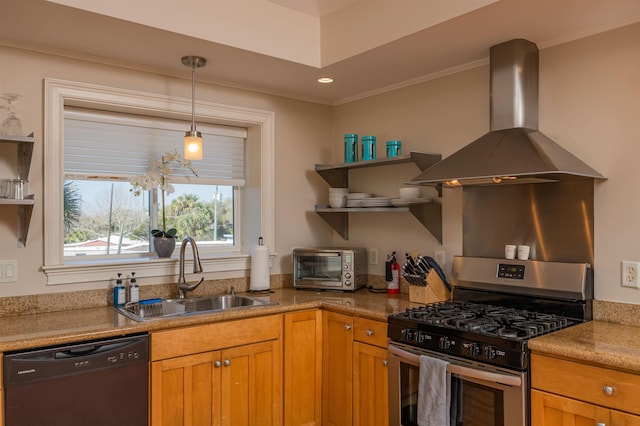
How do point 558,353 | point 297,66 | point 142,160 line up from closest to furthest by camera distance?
point 558,353 → point 297,66 → point 142,160

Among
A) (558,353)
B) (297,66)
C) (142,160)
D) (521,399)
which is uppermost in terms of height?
(297,66)

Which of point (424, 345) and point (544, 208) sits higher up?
point (544, 208)

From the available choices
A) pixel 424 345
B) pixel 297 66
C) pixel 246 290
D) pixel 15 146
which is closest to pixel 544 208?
pixel 424 345

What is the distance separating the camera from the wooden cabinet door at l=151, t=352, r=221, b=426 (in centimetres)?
231

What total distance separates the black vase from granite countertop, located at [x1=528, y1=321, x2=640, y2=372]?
80.7 inches

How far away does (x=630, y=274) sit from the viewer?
222 centimetres

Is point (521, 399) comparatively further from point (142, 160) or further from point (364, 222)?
point (142, 160)

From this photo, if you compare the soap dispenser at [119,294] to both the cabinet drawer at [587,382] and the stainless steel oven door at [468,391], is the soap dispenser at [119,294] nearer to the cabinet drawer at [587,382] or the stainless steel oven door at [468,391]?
the stainless steel oven door at [468,391]

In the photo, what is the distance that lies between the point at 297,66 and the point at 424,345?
1722 millimetres

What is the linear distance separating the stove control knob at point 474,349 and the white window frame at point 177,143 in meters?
1.66

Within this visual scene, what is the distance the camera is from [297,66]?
2.89 metres

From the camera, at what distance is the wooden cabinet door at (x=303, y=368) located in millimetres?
2785

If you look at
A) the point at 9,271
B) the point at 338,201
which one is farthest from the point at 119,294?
the point at 338,201

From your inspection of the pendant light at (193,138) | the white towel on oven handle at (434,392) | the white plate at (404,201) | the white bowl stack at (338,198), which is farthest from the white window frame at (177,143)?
the white towel on oven handle at (434,392)
